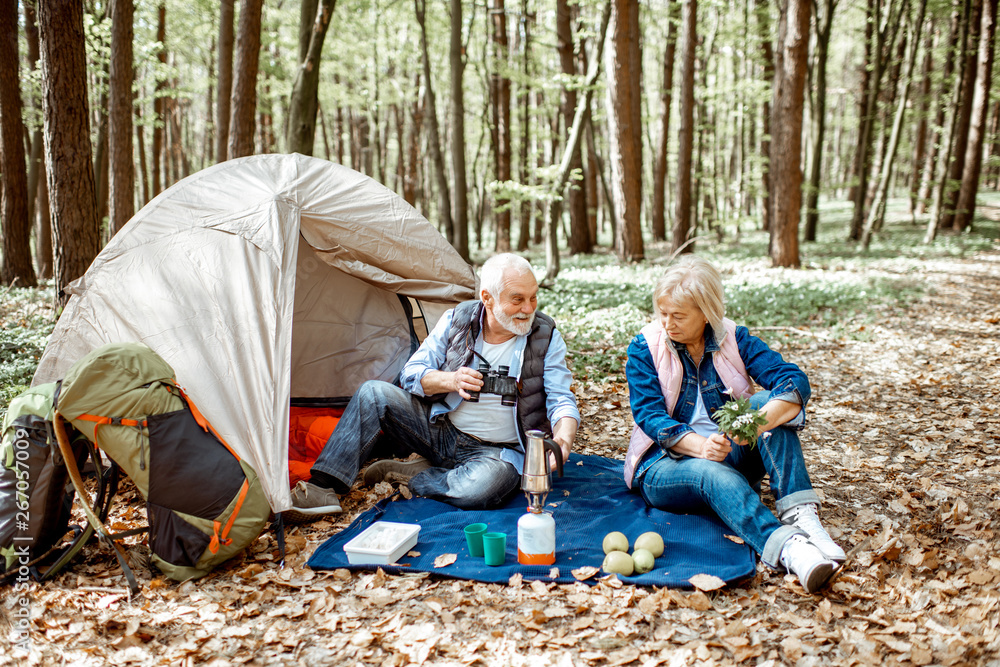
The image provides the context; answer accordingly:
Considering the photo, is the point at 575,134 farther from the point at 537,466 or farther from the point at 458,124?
the point at 537,466

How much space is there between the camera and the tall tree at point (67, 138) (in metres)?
4.59

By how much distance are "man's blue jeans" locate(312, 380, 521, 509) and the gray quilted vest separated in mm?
256

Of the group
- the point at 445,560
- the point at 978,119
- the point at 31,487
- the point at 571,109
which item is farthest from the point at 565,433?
the point at 978,119

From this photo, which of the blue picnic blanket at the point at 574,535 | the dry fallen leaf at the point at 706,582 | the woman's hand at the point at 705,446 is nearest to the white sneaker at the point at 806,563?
the blue picnic blanket at the point at 574,535

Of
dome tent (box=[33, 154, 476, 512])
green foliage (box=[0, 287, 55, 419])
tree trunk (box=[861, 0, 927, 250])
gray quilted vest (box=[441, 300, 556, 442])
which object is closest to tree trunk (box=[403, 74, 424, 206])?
green foliage (box=[0, 287, 55, 419])

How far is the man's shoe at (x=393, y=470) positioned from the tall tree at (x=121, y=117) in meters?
5.80

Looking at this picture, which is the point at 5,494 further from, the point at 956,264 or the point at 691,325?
the point at 956,264

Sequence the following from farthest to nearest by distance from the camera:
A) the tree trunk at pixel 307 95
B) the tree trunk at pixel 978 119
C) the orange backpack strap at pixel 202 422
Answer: the tree trunk at pixel 978 119
the tree trunk at pixel 307 95
the orange backpack strap at pixel 202 422

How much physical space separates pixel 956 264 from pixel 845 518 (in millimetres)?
10120

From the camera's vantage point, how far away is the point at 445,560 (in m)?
2.73

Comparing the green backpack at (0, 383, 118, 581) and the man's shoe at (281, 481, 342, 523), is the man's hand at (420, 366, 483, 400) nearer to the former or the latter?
the man's shoe at (281, 481, 342, 523)

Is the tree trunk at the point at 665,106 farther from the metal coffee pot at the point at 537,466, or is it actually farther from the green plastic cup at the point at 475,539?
the green plastic cup at the point at 475,539

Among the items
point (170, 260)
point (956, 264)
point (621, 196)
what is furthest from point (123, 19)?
point (956, 264)

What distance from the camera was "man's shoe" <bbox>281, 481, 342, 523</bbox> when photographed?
309cm
